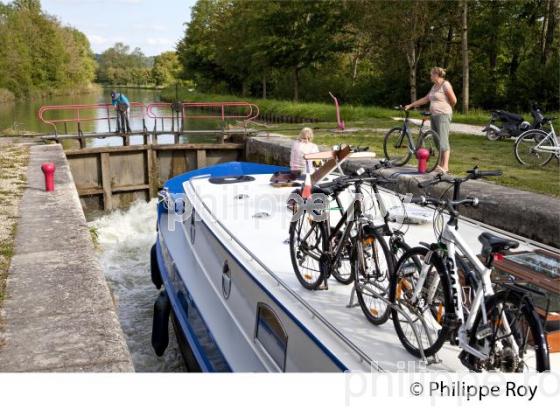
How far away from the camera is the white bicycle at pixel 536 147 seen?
10.4 meters

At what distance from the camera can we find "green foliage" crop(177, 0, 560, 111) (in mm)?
26516

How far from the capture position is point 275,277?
4570 mm

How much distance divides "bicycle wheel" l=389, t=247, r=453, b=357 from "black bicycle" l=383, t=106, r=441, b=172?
6.69 m

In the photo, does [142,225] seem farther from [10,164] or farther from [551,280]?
[551,280]

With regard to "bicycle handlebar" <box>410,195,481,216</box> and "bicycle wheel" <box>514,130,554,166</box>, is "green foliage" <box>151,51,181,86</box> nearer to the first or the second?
"bicycle wheel" <box>514,130,554,166</box>

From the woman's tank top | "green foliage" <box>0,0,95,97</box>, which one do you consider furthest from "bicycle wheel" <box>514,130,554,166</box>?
"green foliage" <box>0,0,95,97</box>

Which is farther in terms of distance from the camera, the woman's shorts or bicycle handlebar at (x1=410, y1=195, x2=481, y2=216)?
the woman's shorts

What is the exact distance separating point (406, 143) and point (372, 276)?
25.7 ft

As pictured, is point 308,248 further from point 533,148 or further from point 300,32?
point 300,32

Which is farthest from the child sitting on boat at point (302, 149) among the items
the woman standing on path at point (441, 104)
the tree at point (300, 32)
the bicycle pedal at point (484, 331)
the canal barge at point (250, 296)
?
the tree at point (300, 32)

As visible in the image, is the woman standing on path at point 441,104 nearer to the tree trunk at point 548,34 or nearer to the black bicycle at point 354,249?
the black bicycle at point 354,249

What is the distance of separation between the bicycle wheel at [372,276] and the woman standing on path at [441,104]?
220 inches

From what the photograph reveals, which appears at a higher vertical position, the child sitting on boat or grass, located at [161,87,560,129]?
grass, located at [161,87,560,129]

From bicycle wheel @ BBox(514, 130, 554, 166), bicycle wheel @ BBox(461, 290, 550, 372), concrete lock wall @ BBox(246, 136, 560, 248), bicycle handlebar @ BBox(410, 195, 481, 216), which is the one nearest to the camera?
bicycle wheel @ BBox(461, 290, 550, 372)
